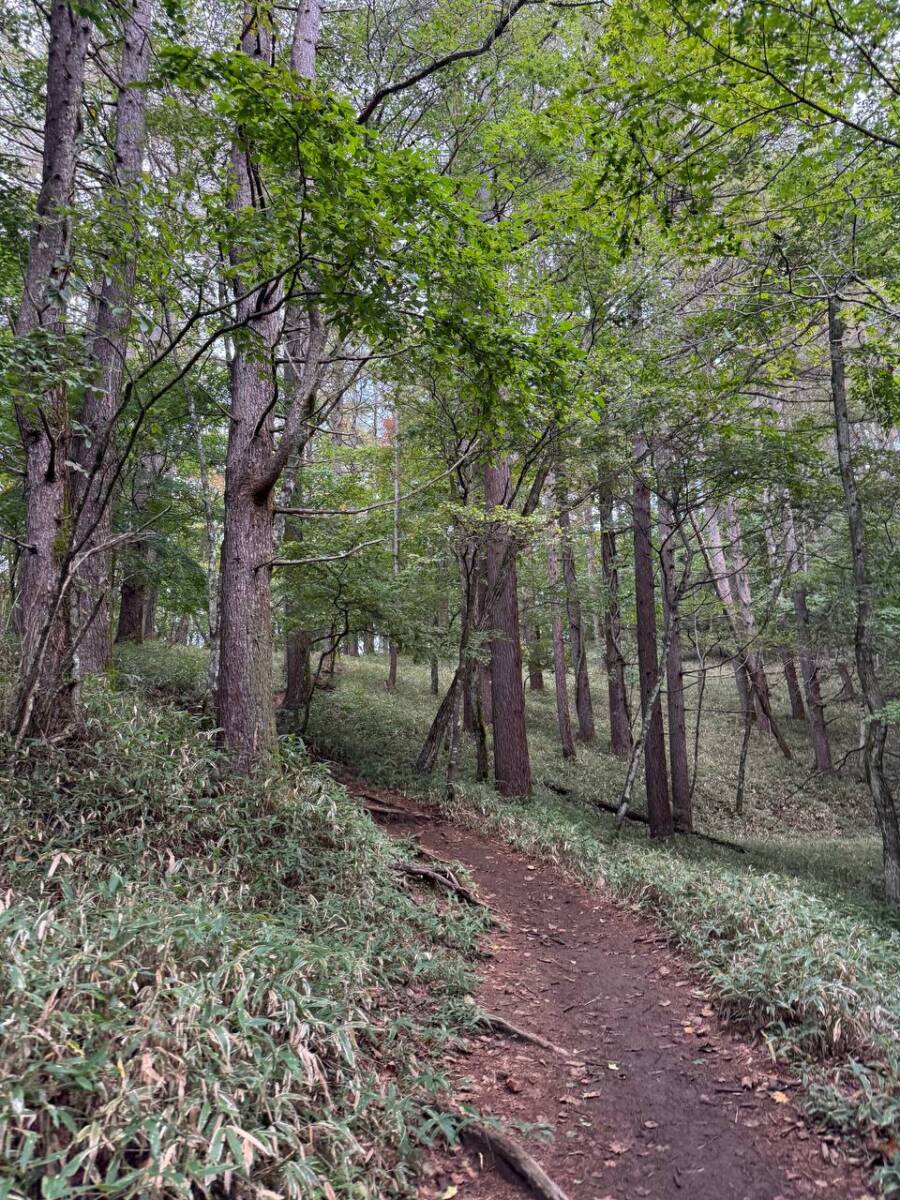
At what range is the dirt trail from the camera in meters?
2.79

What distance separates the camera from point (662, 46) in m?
3.87

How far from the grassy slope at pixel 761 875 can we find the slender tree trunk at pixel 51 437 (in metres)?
5.25

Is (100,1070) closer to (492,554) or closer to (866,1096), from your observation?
(866,1096)

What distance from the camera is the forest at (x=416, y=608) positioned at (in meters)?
2.70

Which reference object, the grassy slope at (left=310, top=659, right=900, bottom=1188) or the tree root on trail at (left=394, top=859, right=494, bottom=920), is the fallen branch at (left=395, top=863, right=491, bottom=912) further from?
the grassy slope at (left=310, top=659, right=900, bottom=1188)

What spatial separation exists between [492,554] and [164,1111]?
29.6ft

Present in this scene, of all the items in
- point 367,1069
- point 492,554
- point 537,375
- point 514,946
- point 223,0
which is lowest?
point 514,946

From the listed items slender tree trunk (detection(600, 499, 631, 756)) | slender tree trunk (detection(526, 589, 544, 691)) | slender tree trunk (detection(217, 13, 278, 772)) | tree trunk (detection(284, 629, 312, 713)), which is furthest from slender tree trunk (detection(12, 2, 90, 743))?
slender tree trunk (detection(526, 589, 544, 691))

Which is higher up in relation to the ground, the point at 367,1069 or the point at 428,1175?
the point at 367,1069

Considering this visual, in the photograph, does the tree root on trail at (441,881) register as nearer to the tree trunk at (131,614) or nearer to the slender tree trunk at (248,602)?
the slender tree trunk at (248,602)

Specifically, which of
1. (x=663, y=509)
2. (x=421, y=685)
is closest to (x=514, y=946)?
(x=663, y=509)

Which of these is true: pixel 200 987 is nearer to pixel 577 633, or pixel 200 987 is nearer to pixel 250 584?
pixel 250 584

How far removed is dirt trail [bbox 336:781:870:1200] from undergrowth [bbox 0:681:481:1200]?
401 mm

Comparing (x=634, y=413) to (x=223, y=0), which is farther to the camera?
(x=634, y=413)
